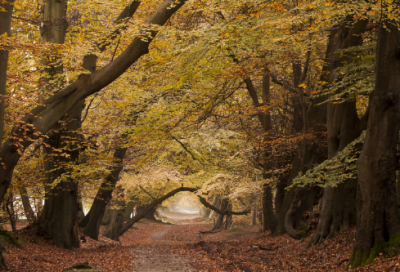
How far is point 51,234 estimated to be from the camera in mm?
12734

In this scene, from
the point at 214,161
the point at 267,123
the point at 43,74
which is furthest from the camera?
the point at 214,161

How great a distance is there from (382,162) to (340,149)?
3.14 metres

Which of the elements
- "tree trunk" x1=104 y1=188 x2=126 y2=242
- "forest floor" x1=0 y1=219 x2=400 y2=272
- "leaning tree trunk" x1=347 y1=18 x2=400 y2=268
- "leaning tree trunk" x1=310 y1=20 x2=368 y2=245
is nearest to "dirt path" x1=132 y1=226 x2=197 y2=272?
"forest floor" x1=0 y1=219 x2=400 y2=272

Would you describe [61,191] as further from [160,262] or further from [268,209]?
[268,209]

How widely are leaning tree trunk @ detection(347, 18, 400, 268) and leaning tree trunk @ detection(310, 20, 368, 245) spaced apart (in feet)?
9.46

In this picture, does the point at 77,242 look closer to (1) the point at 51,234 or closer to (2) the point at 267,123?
(1) the point at 51,234

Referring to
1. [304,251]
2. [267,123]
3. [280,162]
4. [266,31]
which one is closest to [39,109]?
[266,31]

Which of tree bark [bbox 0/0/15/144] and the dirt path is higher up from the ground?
tree bark [bbox 0/0/15/144]

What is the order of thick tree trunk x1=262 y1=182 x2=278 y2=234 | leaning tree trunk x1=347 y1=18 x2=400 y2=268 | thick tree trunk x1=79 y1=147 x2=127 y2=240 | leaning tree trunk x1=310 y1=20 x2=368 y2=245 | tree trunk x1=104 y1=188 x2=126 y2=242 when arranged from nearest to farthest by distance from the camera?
leaning tree trunk x1=347 y1=18 x2=400 y2=268
leaning tree trunk x1=310 y1=20 x2=368 y2=245
thick tree trunk x1=262 y1=182 x2=278 y2=234
thick tree trunk x1=79 y1=147 x2=127 y2=240
tree trunk x1=104 y1=188 x2=126 y2=242

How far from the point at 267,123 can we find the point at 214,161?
16.2 ft

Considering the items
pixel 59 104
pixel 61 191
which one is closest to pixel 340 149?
pixel 59 104

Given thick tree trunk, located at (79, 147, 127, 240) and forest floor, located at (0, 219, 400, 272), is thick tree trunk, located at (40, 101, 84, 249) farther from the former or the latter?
thick tree trunk, located at (79, 147, 127, 240)

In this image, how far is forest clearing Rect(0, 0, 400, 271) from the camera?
7.19 metres

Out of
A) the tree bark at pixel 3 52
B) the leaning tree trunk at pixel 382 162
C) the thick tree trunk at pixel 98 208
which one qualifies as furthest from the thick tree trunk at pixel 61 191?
the leaning tree trunk at pixel 382 162
